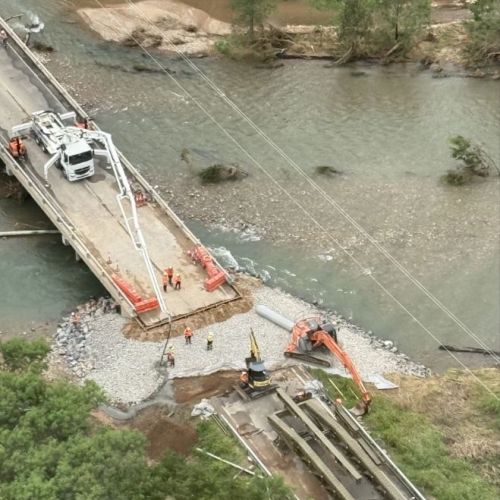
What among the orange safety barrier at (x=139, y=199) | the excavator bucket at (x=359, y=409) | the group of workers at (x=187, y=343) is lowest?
the excavator bucket at (x=359, y=409)

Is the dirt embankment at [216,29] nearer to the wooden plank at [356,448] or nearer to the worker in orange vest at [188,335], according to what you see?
the worker in orange vest at [188,335]

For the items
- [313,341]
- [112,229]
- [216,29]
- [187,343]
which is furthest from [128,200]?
[216,29]

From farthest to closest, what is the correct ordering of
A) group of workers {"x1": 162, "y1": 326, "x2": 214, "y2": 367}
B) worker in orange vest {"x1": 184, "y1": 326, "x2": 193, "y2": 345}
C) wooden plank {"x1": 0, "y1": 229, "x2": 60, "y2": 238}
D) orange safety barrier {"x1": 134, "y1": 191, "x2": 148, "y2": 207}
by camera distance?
wooden plank {"x1": 0, "y1": 229, "x2": 60, "y2": 238} < orange safety barrier {"x1": 134, "y1": 191, "x2": 148, "y2": 207} < worker in orange vest {"x1": 184, "y1": 326, "x2": 193, "y2": 345} < group of workers {"x1": 162, "y1": 326, "x2": 214, "y2": 367}

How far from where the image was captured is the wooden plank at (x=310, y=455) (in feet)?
93.4

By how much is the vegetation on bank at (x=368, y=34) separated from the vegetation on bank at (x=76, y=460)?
128 ft

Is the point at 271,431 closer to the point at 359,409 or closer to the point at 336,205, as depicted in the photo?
the point at 359,409

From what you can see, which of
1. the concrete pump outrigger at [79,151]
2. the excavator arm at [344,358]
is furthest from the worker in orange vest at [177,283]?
the excavator arm at [344,358]

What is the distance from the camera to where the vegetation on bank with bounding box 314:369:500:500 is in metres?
30.6

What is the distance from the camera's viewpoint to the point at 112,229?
4081 cm

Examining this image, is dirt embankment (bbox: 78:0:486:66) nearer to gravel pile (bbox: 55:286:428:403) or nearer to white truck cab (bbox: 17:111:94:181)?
white truck cab (bbox: 17:111:94:181)

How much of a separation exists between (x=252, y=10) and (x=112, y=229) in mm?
26937

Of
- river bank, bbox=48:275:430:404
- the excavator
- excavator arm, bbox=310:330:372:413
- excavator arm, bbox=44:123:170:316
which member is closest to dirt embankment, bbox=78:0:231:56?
excavator arm, bbox=44:123:170:316

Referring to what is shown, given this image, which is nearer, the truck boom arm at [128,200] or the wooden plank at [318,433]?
the wooden plank at [318,433]

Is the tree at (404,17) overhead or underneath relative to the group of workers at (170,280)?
overhead
